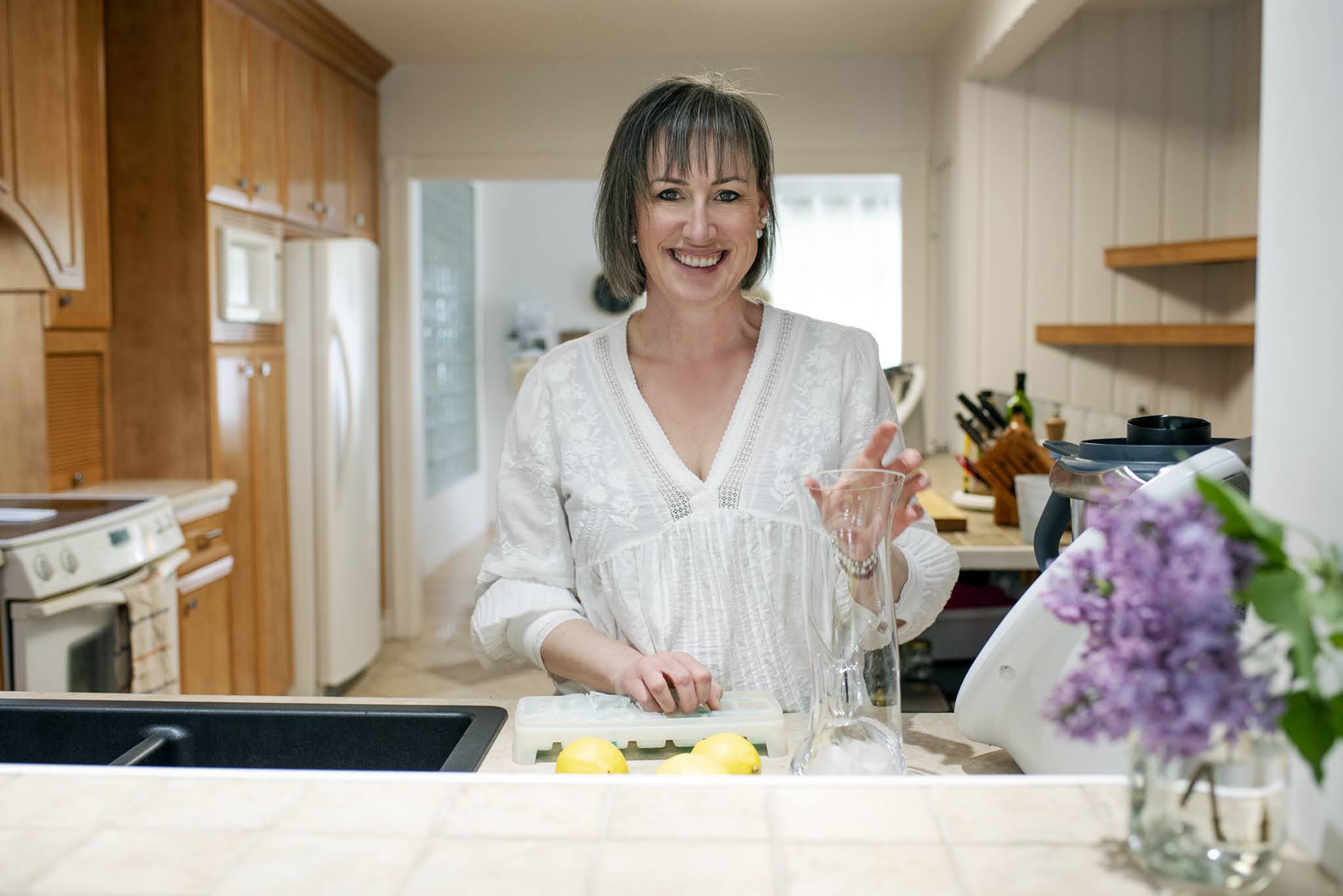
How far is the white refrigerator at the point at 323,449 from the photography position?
434 cm

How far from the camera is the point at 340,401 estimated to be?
447cm

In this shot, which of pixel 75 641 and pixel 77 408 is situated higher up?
pixel 77 408

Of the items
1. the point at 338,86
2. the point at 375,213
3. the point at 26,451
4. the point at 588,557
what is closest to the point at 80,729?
the point at 588,557

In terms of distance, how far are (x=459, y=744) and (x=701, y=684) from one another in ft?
0.83

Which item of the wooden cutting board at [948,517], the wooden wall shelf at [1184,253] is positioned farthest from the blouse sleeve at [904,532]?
the wooden wall shelf at [1184,253]

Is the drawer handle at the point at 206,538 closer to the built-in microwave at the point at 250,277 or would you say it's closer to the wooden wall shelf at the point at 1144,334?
the built-in microwave at the point at 250,277

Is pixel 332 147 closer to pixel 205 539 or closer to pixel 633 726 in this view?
pixel 205 539

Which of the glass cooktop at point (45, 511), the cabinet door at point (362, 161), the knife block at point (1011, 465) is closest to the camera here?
the glass cooktop at point (45, 511)

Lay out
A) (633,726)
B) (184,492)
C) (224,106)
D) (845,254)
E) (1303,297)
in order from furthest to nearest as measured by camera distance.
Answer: (845,254) → (224,106) → (184,492) → (633,726) → (1303,297)

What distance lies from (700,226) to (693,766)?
75 centimetres

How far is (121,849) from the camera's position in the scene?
720 millimetres

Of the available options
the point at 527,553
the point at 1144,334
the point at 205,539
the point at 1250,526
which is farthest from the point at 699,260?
the point at 1144,334

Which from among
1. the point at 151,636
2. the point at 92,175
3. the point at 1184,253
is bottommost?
the point at 151,636

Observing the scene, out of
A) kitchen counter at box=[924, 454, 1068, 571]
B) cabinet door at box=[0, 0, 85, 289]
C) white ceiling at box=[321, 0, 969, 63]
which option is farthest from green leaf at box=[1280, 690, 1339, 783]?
white ceiling at box=[321, 0, 969, 63]
